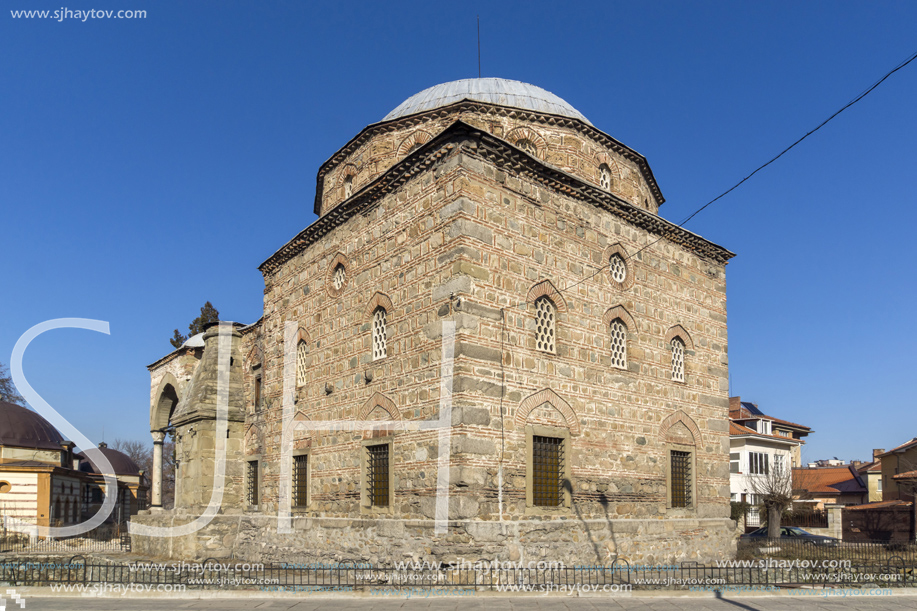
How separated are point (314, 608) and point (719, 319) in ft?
35.2

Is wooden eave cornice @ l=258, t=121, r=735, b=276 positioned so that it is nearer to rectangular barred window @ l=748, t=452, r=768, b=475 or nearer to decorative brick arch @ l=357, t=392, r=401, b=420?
decorative brick arch @ l=357, t=392, r=401, b=420

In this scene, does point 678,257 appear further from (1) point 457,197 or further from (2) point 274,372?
(2) point 274,372

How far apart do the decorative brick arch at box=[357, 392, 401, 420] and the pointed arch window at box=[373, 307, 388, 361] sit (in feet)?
2.39

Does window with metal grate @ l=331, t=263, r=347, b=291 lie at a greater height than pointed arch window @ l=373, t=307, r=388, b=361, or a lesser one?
greater

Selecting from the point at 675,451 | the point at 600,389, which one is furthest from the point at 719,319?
the point at 600,389

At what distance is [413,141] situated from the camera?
14.2 meters

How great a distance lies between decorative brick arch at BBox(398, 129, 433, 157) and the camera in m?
14.1

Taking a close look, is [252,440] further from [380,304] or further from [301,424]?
[380,304]

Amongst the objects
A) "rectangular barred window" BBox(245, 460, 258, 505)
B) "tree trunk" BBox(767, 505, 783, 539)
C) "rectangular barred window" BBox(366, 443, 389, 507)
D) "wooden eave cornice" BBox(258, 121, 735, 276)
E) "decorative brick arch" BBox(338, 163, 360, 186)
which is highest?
"decorative brick arch" BBox(338, 163, 360, 186)

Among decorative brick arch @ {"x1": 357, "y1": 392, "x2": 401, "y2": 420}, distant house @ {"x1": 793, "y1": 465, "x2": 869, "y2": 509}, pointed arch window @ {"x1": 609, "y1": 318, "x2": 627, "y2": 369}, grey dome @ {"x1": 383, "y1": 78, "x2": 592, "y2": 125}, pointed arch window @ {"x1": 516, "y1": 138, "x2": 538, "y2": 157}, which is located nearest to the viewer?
decorative brick arch @ {"x1": 357, "y1": 392, "x2": 401, "y2": 420}

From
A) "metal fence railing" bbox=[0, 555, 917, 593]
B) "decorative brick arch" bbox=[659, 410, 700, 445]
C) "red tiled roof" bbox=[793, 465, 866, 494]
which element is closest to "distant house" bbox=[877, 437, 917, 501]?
"red tiled roof" bbox=[793, 465, 866, 494]

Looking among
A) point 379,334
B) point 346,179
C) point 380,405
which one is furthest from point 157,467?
point 380,405

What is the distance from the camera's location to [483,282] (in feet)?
35.7

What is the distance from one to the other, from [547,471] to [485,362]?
2.20 metres
